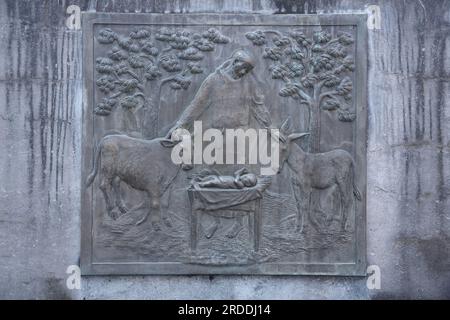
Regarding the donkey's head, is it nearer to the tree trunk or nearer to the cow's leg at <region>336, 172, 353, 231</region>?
the tree trunk

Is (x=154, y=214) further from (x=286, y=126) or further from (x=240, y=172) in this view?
(x=286, y=126)

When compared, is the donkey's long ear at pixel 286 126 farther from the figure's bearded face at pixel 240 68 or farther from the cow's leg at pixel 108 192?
the cow's leg at pixel 108 192

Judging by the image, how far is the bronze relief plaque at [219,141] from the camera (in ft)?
18.0

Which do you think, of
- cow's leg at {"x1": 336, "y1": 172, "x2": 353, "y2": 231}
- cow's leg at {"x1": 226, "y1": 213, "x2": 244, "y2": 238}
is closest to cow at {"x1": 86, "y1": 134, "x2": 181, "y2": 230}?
cow's leg at {"x1": 226, "y1": 213, "x2": 244, "y2": 238}

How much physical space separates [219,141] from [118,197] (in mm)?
954

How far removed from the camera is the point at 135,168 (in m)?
5.51

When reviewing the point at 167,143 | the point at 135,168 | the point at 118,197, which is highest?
the point at 167,143

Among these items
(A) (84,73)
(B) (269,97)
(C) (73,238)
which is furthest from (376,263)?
(A) (84,73)

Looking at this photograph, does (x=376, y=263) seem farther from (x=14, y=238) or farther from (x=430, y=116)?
(x=14, y=238)

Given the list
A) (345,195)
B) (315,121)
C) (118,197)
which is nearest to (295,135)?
(315,121)

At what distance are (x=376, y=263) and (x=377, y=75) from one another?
157 cm

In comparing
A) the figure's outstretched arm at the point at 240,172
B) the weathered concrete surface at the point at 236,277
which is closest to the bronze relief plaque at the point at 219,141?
the figure's outstretched arm at the point at 240,172

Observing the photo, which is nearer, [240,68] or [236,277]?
[240,68]

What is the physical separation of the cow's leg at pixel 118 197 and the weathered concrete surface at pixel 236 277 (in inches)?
12.6
